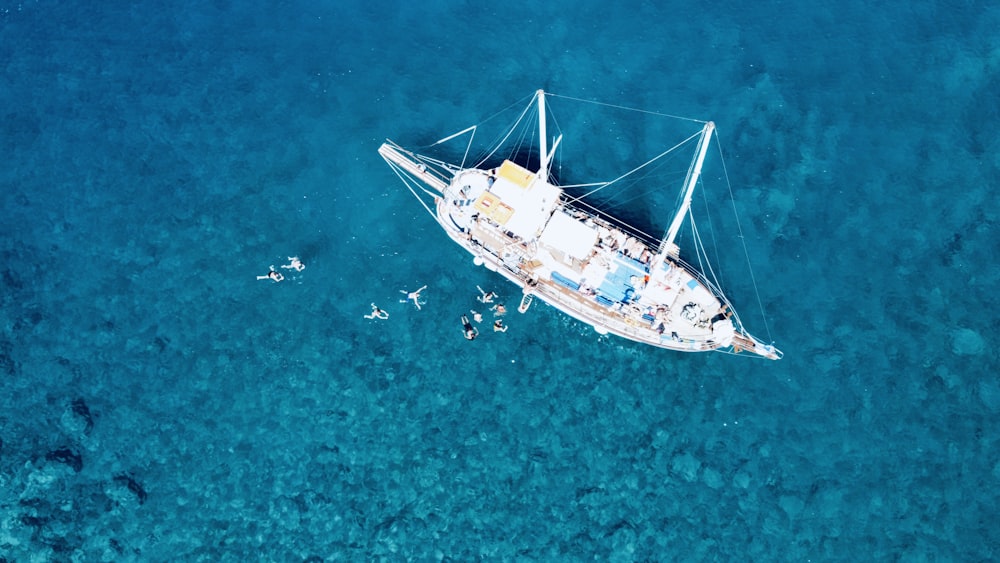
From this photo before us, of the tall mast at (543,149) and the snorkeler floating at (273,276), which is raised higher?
the tall mast at (543,149)

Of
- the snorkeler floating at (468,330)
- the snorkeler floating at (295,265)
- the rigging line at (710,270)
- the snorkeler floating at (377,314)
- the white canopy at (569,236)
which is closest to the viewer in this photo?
the white canopy at (569,236)

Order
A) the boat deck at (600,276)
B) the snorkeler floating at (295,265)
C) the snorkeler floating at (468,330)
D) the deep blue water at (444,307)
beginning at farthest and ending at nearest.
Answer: the snorkeler floating at (295,265), the snorkeler floating at (468,330), the deep blue water at (444,307), the boat deck at (600,276)

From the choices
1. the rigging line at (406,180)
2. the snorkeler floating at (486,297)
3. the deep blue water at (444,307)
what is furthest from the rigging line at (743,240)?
the rigging line at (406,180)

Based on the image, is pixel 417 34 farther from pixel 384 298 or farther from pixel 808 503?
pixel 808 503

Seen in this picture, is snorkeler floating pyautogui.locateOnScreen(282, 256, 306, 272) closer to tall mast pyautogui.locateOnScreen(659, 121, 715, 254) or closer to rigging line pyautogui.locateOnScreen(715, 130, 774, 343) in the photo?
tall mast pyautogui.locateOnScreen(659, 121, 715, 254)

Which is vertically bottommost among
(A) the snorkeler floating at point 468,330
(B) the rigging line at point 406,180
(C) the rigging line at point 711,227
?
(A) the snorkeler floating at point 468,330

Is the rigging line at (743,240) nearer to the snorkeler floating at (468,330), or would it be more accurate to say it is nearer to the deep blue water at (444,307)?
the deep blue water at (444,307)

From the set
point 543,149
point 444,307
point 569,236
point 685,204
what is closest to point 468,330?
point 444,307

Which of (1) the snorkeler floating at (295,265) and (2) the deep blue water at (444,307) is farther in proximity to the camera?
(1) the snorkeler floating at (295,265)
